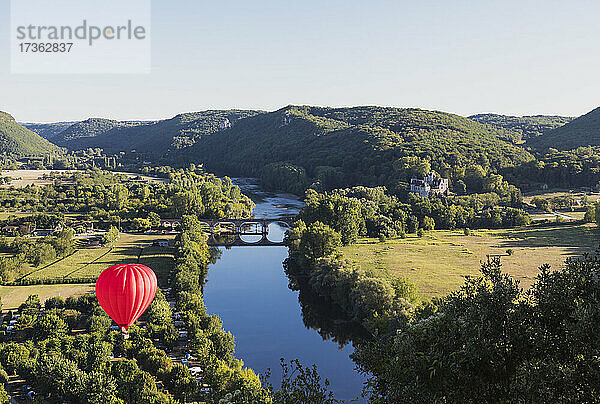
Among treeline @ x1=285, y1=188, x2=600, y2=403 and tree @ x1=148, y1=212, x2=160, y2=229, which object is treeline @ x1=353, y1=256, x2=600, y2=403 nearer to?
treeline @ x1=285, y1=188, x2=600, y2=403

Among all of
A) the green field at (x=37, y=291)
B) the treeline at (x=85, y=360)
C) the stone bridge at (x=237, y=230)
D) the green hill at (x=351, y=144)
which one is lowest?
the treeline at (x=85, y=360)

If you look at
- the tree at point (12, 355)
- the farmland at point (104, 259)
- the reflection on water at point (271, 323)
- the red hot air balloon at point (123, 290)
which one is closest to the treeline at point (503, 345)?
the red hot air balloon at point (123, 290)

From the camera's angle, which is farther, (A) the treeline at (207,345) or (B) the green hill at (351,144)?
(B) the green hill at (351,144)

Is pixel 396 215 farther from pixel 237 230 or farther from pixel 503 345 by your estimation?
pixel 503 345

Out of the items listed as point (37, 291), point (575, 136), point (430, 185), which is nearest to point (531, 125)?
point (575, 136)

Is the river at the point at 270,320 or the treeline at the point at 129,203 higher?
the treeline at the point at 129,203

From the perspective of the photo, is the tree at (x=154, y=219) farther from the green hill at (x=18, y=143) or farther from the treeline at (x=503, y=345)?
the green hill at (x=18, y=143)
